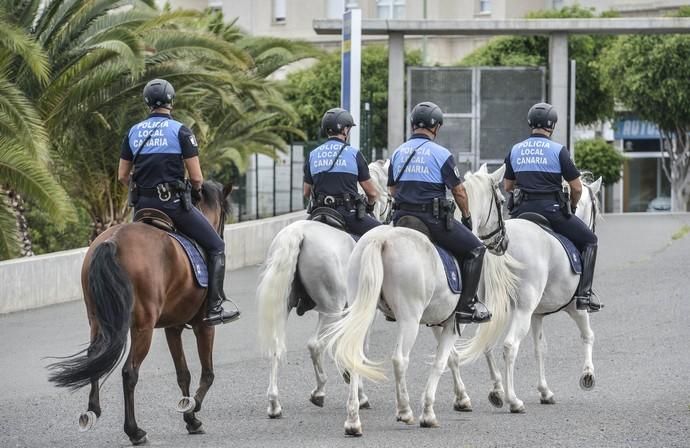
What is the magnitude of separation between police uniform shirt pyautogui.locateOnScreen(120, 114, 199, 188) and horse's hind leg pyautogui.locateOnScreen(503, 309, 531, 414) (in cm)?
293

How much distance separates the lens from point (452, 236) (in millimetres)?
10852

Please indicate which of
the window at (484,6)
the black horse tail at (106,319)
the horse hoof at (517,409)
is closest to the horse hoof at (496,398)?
the horse hoof at (517,409)

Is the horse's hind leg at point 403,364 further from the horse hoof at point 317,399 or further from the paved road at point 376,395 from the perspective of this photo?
the horse hoof at point 317,399

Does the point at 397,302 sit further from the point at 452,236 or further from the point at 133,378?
the point at 133,378

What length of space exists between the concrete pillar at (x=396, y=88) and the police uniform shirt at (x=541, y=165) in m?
18.5

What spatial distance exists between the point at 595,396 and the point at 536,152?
2.11 m

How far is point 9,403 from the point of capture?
1208cm

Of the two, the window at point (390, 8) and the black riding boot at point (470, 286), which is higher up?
the window at point (390, 8)

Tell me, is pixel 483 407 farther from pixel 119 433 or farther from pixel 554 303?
pixel 119 433

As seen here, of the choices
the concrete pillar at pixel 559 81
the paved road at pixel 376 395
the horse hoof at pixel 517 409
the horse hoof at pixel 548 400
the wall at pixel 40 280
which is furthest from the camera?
the concrete pillar at pixel 559 81

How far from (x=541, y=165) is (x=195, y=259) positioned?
3084mm

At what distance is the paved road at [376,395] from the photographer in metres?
10.1

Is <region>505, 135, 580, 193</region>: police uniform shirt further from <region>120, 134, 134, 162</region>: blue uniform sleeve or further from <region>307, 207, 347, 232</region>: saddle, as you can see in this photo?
<region>120, 134, 134, 162</region>: blue uniform sleeve

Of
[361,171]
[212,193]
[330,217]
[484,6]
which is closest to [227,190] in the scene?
[212,193]
